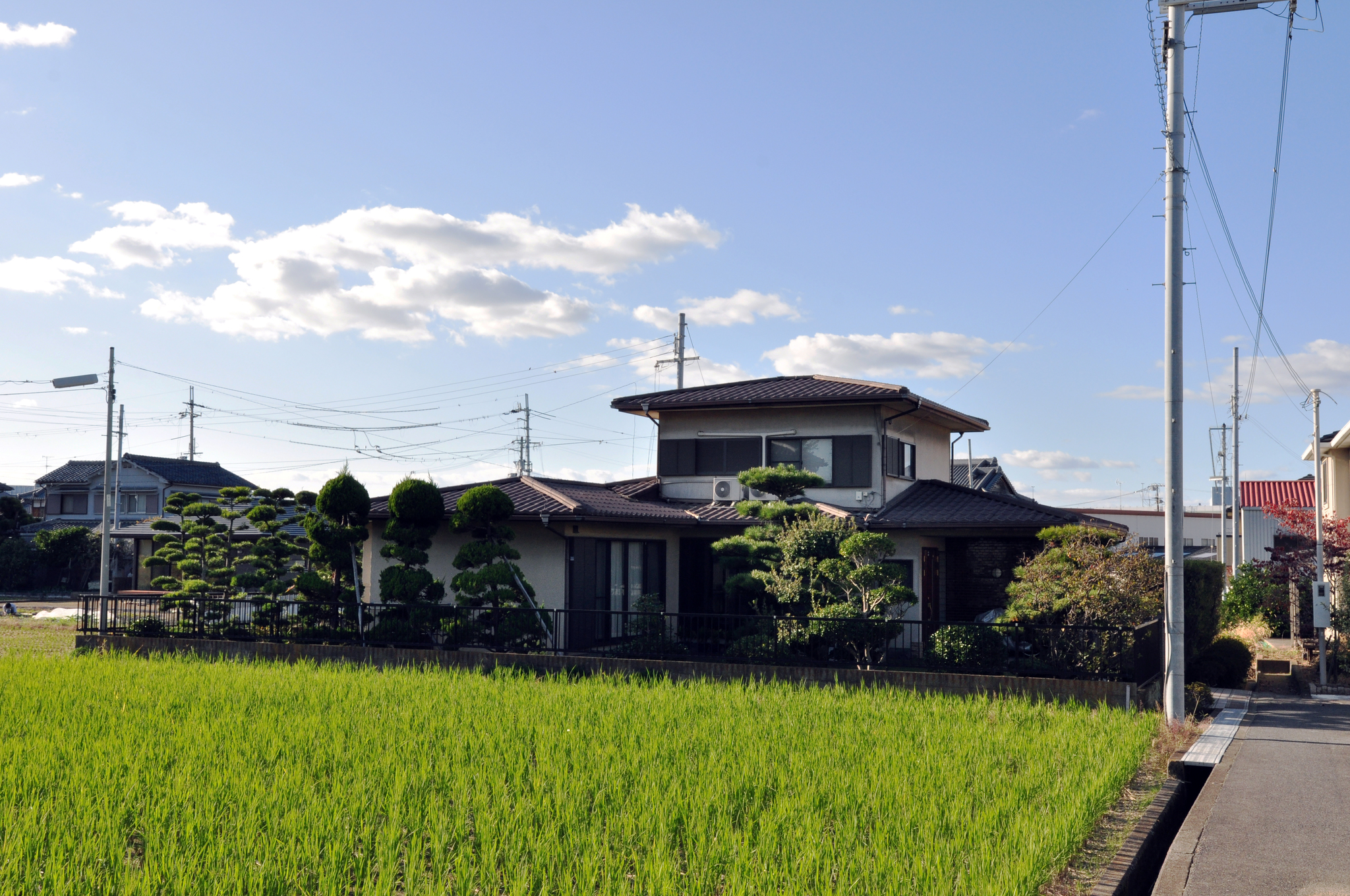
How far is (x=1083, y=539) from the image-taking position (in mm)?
13820

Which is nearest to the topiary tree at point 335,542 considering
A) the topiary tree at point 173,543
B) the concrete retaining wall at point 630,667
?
the concrete retaining wall at point 630,667

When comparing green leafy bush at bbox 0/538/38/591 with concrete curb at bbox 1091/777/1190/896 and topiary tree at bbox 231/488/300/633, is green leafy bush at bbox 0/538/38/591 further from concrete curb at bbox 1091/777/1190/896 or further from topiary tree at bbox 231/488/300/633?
concrete curb at bbox 1091/777/1190/896

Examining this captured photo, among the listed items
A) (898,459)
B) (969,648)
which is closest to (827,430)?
(898,459)

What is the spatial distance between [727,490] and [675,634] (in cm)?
455

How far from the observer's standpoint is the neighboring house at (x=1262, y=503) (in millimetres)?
29750

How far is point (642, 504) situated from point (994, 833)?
13.7m

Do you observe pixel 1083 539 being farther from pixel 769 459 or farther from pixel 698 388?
pixel 698 388

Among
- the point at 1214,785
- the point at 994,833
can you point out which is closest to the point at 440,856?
the point at 994,833

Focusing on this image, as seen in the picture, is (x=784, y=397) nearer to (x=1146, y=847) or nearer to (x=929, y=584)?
(x=929, y=584)

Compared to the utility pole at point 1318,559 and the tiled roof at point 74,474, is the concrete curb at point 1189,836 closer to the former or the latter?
the utility pole at point 1318,559

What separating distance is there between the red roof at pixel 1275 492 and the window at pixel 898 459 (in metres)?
19.1

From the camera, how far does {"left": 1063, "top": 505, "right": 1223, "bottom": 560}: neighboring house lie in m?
42.2

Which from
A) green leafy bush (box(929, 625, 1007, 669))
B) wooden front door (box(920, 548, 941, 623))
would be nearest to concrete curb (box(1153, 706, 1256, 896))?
green leafy bush (box(929, 625, 1007, 669))

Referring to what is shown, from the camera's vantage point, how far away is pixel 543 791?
22.6ft
